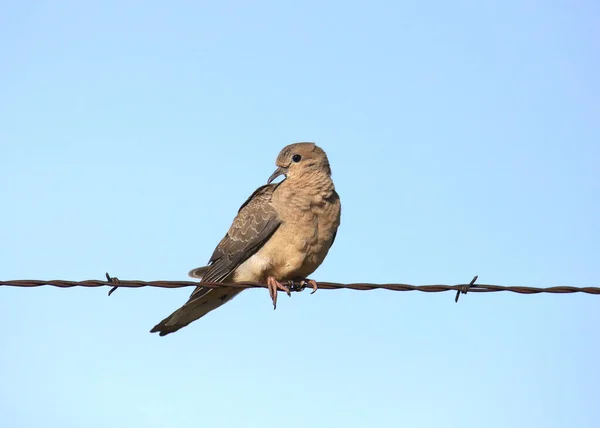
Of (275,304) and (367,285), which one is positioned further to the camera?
(275,304)

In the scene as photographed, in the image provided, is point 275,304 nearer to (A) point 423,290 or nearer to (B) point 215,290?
(B) point 215,290

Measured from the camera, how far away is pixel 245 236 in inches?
288

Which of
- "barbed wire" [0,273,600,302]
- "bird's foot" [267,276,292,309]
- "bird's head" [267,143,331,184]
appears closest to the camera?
"barbed wire" [0,273,600,302]

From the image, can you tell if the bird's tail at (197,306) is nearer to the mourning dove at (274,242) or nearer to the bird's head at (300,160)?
the mourning dove at (274,242)

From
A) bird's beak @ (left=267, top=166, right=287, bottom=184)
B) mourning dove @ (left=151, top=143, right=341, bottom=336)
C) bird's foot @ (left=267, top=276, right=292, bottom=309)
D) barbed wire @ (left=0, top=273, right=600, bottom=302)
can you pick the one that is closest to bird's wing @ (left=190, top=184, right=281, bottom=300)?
mourning dove @ (left=151, top=143, right=341, bottom=336)

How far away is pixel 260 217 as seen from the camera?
24.0ft

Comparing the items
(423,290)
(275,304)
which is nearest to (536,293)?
(423,290)

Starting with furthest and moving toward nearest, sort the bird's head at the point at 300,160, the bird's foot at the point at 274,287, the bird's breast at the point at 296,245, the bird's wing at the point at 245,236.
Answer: the bird's head at the point at 300,160 < the bird's wing at the point at 245,236 < the bird's breast at the point at 296,245 < the bird's foot at the point at 274,287

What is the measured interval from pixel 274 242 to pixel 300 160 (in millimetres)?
1048

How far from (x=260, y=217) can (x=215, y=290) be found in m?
0.74

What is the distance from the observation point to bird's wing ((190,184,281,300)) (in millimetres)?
7203

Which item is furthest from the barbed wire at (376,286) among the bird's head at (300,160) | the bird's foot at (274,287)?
the bird's head at (300,160)

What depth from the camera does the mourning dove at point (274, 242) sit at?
710 cm

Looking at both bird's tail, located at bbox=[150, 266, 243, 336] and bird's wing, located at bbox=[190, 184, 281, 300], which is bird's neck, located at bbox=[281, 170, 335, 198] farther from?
bird's tail, located at bbox=[150, 266, 243, 336]
